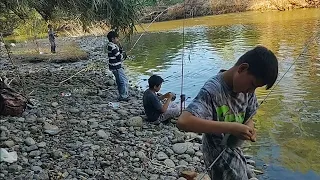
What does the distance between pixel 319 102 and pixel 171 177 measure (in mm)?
5749

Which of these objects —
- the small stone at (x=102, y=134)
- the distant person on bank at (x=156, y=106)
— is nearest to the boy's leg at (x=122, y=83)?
the distant person on bank at (x=156, y=106)

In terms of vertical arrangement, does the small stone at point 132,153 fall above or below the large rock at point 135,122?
below

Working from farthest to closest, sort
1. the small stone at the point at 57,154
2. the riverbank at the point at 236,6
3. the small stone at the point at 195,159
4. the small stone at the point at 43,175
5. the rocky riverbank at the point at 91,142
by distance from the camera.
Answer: the riverbank at the point at 236,6
the small stone at the point at 195,159
the small stone at the point at 57,154
the rocky riverbank at the point at 91,142
the small stone at the point at 43,175

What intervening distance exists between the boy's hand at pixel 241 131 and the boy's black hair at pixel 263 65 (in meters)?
0.28

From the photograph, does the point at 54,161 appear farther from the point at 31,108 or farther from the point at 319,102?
the point at 319,102

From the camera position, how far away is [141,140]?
6.28 metres

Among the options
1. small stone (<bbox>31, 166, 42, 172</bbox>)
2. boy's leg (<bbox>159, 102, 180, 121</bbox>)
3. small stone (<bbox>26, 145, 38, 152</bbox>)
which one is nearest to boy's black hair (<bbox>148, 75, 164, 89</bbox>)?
boy's leg (<bbox>159, 102, 180, 121</bbox>)

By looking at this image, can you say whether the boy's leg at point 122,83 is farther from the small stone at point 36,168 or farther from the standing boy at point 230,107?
the standing boy at point 230,107

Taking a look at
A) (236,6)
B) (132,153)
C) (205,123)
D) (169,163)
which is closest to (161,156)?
(169,163)

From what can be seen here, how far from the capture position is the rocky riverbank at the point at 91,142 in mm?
4797

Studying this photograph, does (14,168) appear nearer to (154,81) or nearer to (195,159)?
(195,159)

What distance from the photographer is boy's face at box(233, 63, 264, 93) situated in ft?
7.45

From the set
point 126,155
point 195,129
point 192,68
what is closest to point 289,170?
point 126,155

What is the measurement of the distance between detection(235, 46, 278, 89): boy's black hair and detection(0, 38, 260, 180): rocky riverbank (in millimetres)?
2865
